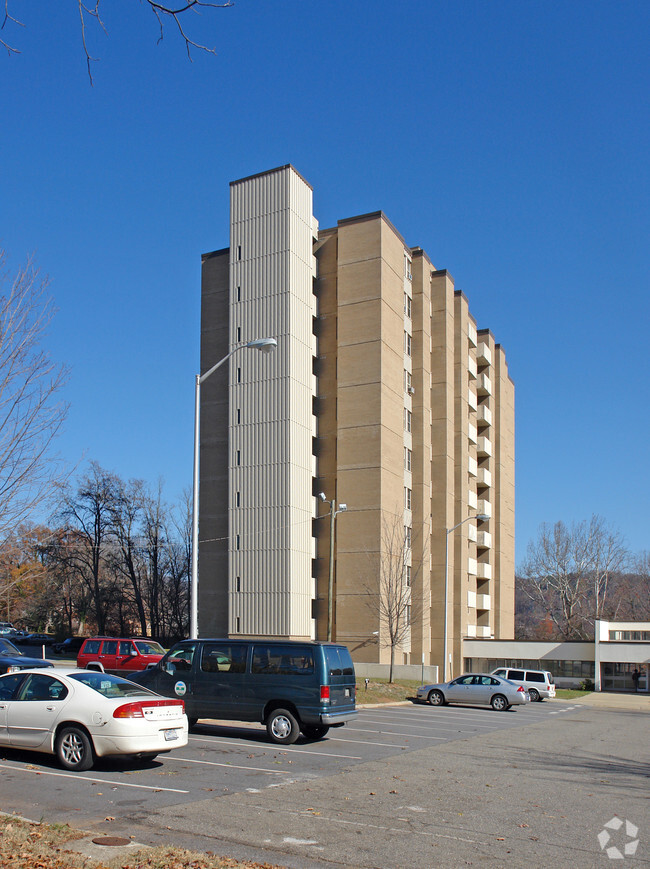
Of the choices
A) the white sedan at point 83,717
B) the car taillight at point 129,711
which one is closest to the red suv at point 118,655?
the white sedan at point 83,717

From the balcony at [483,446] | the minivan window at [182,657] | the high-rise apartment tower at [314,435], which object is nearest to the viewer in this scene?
the minivan window at [182,657]

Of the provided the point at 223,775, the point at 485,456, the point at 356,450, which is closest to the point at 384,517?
the point at 356,450

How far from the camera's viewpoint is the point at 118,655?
30.9m

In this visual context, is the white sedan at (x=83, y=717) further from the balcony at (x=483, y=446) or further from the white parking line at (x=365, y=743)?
the balcony at (x=483, y=446)

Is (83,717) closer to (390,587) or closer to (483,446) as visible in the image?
(390,587)

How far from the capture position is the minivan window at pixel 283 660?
1681 cm

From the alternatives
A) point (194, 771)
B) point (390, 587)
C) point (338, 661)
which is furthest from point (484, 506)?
point (194, 771)

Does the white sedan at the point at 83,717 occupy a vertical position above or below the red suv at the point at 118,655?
above

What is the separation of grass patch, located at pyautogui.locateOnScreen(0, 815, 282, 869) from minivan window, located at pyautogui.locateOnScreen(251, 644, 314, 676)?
28.2 ft

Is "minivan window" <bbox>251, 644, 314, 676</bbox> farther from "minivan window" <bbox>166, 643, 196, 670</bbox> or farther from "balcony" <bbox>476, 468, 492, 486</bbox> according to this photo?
"balcony" <bbox>476, 468, 492, 486</bbox>

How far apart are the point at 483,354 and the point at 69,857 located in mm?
64835

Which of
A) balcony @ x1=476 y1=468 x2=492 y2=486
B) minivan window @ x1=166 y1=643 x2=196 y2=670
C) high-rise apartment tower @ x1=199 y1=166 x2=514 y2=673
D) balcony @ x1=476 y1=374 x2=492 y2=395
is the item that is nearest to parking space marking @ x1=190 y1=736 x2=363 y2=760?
minivan window @ x1=166 y1=643 x2=196 y2=670

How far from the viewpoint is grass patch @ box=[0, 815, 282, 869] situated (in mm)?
7422

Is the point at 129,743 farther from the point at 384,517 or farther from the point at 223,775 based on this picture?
the point at 384,517
